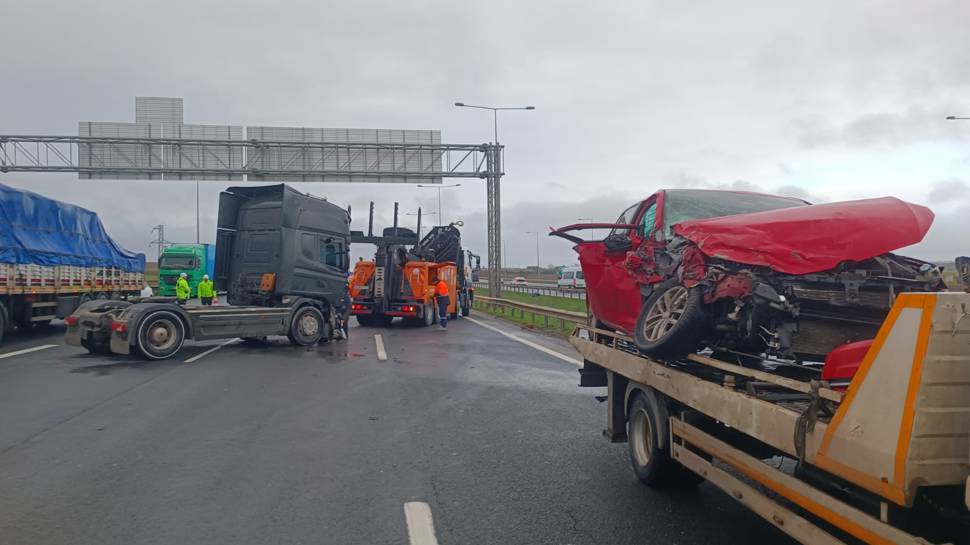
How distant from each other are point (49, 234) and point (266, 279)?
624 centimetres

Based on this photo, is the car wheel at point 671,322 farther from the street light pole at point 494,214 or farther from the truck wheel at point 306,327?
the street light pole at point 494,214

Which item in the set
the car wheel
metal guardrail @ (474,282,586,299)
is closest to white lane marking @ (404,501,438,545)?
the car wheel

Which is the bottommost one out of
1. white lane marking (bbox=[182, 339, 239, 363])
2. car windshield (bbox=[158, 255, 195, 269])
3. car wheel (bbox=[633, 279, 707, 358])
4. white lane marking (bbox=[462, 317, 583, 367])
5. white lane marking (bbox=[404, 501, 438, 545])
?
white lane marking (bbox=[404, 501, 438, 545])

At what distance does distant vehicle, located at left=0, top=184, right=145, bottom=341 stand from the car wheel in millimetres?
14162

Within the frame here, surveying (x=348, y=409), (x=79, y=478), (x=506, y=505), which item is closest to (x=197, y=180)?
(x=348, y=409)

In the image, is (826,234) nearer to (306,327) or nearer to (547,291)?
(306,327)

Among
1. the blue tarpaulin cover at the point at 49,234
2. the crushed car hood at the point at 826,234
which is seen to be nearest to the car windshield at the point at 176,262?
the blue tarpaulin cover at the point at 49,234

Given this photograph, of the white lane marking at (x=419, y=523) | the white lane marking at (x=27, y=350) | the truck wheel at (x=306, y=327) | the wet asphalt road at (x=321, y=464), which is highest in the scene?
the truck wheel at (x=306, y=327)

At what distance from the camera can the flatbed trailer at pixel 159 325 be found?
40.6 ft

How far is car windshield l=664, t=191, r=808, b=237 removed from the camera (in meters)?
6.10

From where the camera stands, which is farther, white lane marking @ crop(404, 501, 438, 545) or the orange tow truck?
the orange tow truck

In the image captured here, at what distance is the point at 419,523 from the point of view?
456 centimetres

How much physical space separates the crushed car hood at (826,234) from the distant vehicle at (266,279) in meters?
11.3

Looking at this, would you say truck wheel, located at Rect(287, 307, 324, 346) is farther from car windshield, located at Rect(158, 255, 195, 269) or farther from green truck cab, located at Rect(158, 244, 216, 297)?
car windshield, located at Rect(158, 255, 195, 269)
